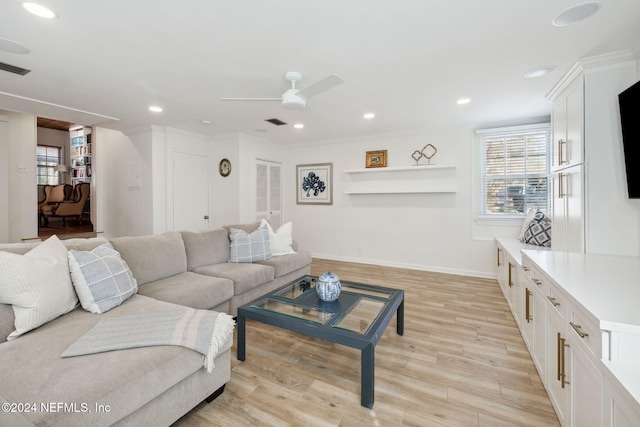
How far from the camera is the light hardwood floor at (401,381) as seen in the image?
5.23 ft

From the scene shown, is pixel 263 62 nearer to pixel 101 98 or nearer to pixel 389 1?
pixel 389 1

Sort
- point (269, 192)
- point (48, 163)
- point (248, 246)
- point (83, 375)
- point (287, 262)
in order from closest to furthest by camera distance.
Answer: point (83, 375) < point (248, 246) < point (287, 262) < point (269, 192) < point (48, 163)

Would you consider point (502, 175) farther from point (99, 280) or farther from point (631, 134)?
point (99, 280)

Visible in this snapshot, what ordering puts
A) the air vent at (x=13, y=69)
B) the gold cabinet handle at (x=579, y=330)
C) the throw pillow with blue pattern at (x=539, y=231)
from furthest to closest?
1. the throw pillow with blue pattern at (x=539, y=231)
2. the air vent at (x=13, y=69)
3. the gold cabinet handle at (x=579, y=330)

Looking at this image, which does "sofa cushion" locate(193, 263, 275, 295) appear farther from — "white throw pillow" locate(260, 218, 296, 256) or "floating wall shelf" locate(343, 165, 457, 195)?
"floating wall shelf" locate(343, 165, 457, 195)

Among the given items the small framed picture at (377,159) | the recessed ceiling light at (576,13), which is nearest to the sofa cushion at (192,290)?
the recessed ceiling light at (576,13)

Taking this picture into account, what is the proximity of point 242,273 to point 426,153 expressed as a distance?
362 centimetres

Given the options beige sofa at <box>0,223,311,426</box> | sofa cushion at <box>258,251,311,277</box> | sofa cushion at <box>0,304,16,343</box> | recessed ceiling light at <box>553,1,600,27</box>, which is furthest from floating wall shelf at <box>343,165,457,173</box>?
sofa cushion at <box>0,304,16,343</box>

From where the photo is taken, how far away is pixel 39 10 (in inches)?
70.2

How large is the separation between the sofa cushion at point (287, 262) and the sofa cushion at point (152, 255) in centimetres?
95

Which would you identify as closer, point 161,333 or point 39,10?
point 161,333

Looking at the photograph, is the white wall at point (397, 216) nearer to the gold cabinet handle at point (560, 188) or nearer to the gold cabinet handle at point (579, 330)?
the gold cabinet handle at point (560, 188)

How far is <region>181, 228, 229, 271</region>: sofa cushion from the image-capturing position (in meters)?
2.98

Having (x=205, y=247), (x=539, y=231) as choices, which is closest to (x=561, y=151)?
(x=539, y=231)
